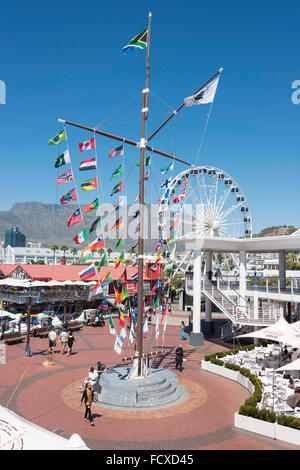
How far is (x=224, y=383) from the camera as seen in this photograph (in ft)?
54.9

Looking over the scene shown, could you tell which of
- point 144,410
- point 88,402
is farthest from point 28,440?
point 144,410

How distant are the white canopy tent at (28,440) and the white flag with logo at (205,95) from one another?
14.2 m

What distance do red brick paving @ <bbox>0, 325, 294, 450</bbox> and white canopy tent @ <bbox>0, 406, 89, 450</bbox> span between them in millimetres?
3267

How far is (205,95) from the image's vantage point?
53.5 feet

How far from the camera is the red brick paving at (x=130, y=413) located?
1069 cm

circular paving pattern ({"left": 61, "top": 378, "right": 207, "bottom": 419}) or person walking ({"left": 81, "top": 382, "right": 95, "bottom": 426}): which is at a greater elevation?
person walking ({"left": 81, "top": 382, "right": 95, "bottom": 426})

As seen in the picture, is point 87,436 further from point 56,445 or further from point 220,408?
point 220,408

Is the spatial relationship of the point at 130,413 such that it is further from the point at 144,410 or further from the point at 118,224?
the point at 118,224

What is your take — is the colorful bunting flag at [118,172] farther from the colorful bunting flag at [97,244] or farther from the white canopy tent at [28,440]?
the white canopy tent at [28,440]

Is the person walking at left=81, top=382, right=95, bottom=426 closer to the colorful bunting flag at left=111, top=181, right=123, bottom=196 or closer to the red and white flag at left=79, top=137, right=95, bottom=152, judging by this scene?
the colorful bunting flag at left=111, top=181, right=123, bottom=196

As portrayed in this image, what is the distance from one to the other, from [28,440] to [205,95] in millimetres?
14872

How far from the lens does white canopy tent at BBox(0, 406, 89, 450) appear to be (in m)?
7.10

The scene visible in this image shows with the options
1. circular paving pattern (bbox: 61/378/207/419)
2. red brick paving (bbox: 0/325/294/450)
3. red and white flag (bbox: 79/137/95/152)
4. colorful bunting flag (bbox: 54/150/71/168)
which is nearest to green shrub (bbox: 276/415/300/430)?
red brick paving (bbox: 0/325/294/450)
